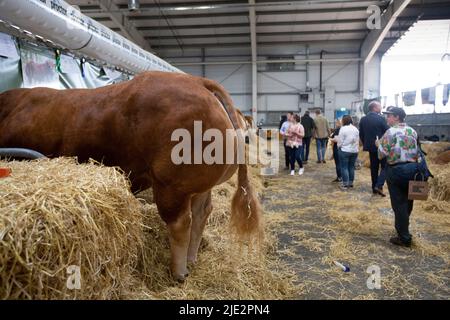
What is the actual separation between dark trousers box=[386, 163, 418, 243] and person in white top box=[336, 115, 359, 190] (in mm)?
2870

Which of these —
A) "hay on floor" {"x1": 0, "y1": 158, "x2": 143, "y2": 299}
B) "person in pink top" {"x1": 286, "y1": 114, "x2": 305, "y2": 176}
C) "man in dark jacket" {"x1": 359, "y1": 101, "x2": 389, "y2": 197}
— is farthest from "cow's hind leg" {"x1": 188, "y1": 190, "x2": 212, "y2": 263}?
"person in pink top" {"x1": 286, "y1": 114, "x2": 305, "y2": 176}

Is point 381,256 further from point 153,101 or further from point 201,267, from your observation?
point 153,101

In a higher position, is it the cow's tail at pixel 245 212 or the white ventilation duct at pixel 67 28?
the white ventilation duct at pixel 67 28

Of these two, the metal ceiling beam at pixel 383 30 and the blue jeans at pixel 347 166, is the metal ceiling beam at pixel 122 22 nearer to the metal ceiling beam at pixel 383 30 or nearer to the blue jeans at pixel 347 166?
the metal ceiling beam at pixel 383 30

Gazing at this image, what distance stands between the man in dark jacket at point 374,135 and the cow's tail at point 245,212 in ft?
12.9

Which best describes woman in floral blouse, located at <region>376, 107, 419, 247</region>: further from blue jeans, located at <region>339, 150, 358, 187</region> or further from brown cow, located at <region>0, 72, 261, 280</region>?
blue jeans, located at <region>339, 150, 358, 187</region>

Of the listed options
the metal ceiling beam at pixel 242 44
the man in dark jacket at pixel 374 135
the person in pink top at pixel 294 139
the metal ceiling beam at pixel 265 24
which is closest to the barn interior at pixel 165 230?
the man in dark jacket at pixel 374 135

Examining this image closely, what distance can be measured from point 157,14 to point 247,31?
4186mm

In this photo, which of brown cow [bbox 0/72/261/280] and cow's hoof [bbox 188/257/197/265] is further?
cow's hoof [bbox 188/257/197/265]

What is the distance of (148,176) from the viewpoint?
7.54ft

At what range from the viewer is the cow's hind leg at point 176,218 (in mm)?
2131

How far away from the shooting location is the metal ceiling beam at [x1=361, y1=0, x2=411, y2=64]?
1135 cm

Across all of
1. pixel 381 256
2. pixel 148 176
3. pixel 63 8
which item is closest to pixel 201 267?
pixel 148 176
